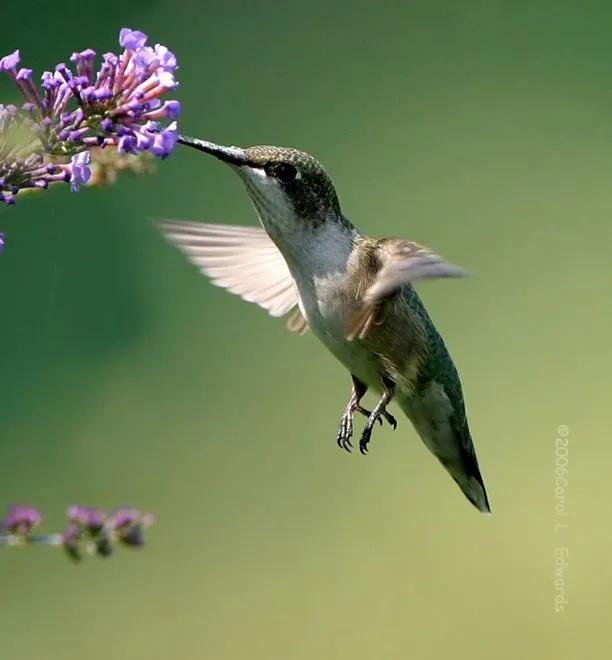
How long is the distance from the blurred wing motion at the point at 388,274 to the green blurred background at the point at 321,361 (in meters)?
1.64

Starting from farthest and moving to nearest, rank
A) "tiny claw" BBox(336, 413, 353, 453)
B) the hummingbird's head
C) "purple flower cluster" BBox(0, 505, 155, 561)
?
"tiny claw" BBox(336, 413, 353, 453), the hummingbird's head, "purple flower cluster" BBox(0, 505, 155, 561)

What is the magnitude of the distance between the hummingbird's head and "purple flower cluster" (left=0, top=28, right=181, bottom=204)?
1.20 ft

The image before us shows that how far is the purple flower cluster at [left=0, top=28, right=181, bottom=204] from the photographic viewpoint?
969 mm

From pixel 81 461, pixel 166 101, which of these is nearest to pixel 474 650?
pixel 81 461

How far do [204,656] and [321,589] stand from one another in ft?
1.25

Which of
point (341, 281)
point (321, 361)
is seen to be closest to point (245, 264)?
point (341, 281)

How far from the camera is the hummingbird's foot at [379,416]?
1.50m

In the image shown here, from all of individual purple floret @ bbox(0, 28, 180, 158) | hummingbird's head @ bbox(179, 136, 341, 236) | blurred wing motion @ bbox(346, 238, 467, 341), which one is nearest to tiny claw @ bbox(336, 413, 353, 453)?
blurred wing motion @ bbox(346, 238, 467, 341)

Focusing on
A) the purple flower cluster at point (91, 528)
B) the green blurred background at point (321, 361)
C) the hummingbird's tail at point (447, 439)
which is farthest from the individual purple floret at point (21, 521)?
the green blurred background at point (321, 361)

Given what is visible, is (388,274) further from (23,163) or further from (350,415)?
A: (23,163)

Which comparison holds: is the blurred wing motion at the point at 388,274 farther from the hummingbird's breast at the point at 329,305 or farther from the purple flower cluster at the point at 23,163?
the purple flower cluster at the point at 23,163

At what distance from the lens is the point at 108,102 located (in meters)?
1.00

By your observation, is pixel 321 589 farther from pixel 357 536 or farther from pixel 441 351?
pixel 441 351

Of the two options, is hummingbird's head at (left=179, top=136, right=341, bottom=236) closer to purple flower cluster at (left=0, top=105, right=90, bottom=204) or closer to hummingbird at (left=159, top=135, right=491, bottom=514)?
hummingbird at (left=159, top=135, right=491, bottom=514)
